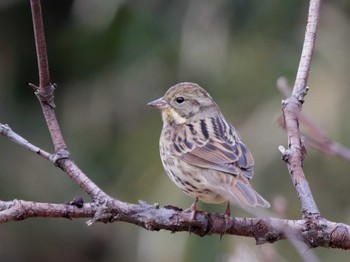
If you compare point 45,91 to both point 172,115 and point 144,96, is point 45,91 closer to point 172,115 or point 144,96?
point 172,115

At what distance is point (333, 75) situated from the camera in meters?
8.07

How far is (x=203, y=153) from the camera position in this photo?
4105 millimetres

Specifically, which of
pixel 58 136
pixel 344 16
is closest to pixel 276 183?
pixel 344 16

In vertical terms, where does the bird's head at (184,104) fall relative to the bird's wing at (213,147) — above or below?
above

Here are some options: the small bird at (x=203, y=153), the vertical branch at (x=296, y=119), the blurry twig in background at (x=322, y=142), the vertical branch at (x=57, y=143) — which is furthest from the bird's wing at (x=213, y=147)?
the blurry twig in background at (x=322, y=142)

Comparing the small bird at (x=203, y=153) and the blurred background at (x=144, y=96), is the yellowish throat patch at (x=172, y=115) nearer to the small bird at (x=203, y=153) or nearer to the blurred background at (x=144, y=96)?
the small bird at (x=203, y=153)

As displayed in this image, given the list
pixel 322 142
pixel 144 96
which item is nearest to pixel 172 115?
pixel 322 142

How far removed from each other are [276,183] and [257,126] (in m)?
0.46

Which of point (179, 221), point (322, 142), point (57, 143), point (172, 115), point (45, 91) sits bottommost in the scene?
point (322, 142)

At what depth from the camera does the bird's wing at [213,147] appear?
156 inches

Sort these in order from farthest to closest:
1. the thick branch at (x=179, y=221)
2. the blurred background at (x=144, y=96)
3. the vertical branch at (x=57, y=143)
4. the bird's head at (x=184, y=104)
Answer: the blurred background at (x=144, y=96), the bird's head at (x=184, y=104), the vertical branch at (x=57, y=143), the thick branch at (x=179, y=221)

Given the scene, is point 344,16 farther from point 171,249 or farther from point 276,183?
point 171,249

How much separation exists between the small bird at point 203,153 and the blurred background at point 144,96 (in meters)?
2.51

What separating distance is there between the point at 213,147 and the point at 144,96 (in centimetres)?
482
